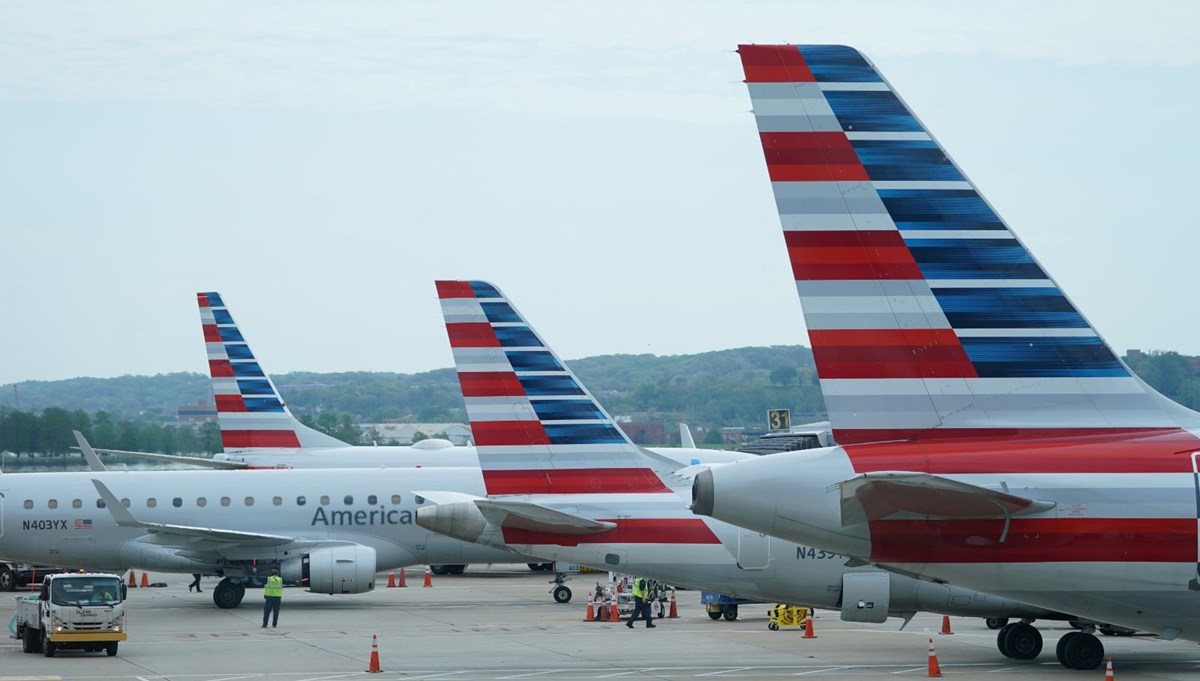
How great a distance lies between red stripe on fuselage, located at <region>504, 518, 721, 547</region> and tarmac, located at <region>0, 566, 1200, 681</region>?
2237mm

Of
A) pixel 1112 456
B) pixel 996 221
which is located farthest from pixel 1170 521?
pixel 996 221

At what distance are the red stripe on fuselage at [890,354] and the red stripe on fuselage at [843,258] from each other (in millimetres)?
538

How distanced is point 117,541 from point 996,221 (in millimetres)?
32325

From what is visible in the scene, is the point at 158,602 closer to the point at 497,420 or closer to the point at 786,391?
the point at 497,420

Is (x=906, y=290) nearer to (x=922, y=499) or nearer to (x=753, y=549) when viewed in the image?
(x=922, y=499)

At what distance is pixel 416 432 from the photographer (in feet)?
525

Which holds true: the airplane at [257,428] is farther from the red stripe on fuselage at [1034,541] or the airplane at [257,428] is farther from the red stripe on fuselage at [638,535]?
the red stripe on fuselage at [1034,541]

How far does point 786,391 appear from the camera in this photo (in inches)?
6196

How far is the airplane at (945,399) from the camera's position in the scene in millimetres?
13062

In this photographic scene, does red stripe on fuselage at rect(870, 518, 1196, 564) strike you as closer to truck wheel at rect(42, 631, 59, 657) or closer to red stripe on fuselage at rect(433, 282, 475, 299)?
red stripe on fuselage at rect(433, 282, 475, 299)

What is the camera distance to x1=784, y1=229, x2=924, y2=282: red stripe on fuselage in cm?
1391

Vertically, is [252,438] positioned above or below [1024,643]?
above

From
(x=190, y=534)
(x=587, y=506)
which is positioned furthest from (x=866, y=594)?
(x=190, y=534)

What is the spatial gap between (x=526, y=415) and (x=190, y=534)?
13628 mm
